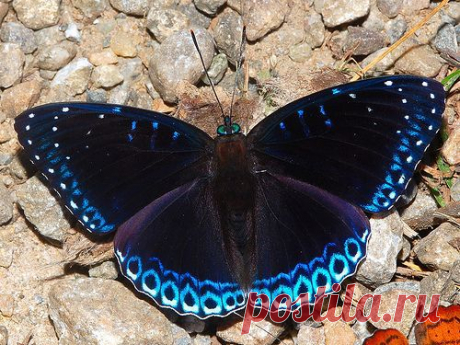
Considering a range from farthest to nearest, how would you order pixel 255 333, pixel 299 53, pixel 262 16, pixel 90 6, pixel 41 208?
pixel 90 6
pixel 299 53
pixel 262 16
pixel 41 208
pixel 255 333

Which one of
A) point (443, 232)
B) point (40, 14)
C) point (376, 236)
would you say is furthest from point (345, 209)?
point (40, 14)

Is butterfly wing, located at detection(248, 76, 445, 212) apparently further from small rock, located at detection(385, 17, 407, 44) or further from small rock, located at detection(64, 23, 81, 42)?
small rock, located at detection(64, 23, 81, 42)

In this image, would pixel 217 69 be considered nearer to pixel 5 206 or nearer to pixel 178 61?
pixel 178 61

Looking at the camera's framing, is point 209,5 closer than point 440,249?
No

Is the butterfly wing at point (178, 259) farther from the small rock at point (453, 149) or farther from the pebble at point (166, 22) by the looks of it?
the small rock at point (453, 149)

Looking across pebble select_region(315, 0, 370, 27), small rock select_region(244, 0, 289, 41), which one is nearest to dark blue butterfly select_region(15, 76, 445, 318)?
small rock select_region(244, 0, 289, 41)

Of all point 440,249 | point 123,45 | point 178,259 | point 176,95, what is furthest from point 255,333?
point 123,45

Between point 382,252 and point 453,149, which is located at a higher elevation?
point 453,149
